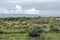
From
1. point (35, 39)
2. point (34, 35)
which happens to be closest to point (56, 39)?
point (35, 39)

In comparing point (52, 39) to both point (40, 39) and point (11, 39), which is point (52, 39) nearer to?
point (40, 39)

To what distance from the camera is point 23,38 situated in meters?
35.0

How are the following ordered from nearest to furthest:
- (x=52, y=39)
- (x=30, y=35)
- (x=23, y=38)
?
(x=52, y=39), (x=23, y=38), (x=30, y=35)

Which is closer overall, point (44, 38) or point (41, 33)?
point (44, 38)

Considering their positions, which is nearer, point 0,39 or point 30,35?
point 0,39

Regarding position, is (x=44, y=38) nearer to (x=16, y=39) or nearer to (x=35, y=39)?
(x=35, y=39)

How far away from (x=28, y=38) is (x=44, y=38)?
2.24 m

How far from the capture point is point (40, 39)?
3312 cm

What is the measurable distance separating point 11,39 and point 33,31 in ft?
17.6

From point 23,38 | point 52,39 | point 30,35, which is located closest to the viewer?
point 52,39

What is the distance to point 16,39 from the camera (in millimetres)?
34031

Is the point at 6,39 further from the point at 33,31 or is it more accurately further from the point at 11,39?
the point at 33,31

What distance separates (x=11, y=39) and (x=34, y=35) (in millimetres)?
4858

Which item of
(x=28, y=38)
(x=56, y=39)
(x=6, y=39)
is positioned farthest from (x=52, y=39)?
(x=6, y=39)
